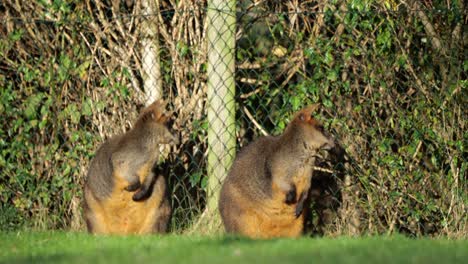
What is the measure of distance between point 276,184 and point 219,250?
2.46m

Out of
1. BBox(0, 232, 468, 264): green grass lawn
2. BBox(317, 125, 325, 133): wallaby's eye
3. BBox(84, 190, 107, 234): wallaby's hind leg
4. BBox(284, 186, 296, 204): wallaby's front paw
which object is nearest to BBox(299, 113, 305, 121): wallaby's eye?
BBox(317, 125, 325, 133): wallaby's eye

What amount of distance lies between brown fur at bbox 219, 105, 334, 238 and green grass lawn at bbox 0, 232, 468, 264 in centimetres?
128

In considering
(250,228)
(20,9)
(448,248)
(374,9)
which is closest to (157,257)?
(448,248)

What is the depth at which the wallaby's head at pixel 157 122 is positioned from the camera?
8.07 metres

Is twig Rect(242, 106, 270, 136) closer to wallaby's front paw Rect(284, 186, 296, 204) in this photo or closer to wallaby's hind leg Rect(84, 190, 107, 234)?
wallaby's front paw Rect(284, 186, 296, 204)

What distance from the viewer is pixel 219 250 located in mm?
→ 5402

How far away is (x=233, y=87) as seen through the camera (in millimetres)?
8477

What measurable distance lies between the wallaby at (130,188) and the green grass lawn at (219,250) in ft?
3.85

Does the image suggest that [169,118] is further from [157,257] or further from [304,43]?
[157,257]

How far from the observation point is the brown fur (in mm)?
7816

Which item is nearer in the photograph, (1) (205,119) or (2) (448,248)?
(2) (448,248)

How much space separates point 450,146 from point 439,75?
63cm

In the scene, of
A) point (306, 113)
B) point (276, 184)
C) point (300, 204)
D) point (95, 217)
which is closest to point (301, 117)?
point (306, 113)

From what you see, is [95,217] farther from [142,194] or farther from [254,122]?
[254,122]
